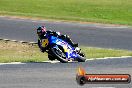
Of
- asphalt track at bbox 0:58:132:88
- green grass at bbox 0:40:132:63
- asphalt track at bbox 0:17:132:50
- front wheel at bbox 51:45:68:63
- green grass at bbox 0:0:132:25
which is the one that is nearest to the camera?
asphalt track at bbox 0:58:132:88

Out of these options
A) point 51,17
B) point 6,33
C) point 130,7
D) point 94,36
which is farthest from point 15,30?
point 130,7

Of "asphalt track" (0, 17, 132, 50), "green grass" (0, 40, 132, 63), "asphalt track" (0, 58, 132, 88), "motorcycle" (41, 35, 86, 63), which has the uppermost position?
"motorcycle" (41, 35, 86, 63)

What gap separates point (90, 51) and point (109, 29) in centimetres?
830

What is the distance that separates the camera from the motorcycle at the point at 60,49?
61.3 ft

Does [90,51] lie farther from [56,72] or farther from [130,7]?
[130,7]

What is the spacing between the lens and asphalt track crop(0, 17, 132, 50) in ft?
87.3

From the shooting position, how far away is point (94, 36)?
28.4 metres

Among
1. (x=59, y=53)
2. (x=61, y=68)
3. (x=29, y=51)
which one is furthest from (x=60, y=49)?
(x=29, y=51)

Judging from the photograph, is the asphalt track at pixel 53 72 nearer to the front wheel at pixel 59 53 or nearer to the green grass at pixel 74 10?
the front wheel at pixel 59 53

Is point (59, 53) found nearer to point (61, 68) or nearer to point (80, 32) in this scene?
point (61, 68)

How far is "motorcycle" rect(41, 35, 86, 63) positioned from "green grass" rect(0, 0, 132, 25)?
52.1 ft

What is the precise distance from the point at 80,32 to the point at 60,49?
10886mm

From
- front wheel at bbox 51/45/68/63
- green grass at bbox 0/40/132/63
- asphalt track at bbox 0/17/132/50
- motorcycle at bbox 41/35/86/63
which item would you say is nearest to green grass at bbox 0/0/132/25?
asphalt track at bbox 0/17/132/50

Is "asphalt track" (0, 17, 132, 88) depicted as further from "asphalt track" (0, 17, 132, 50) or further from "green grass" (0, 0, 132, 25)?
"green grass" (0, 0, 132, 25)
